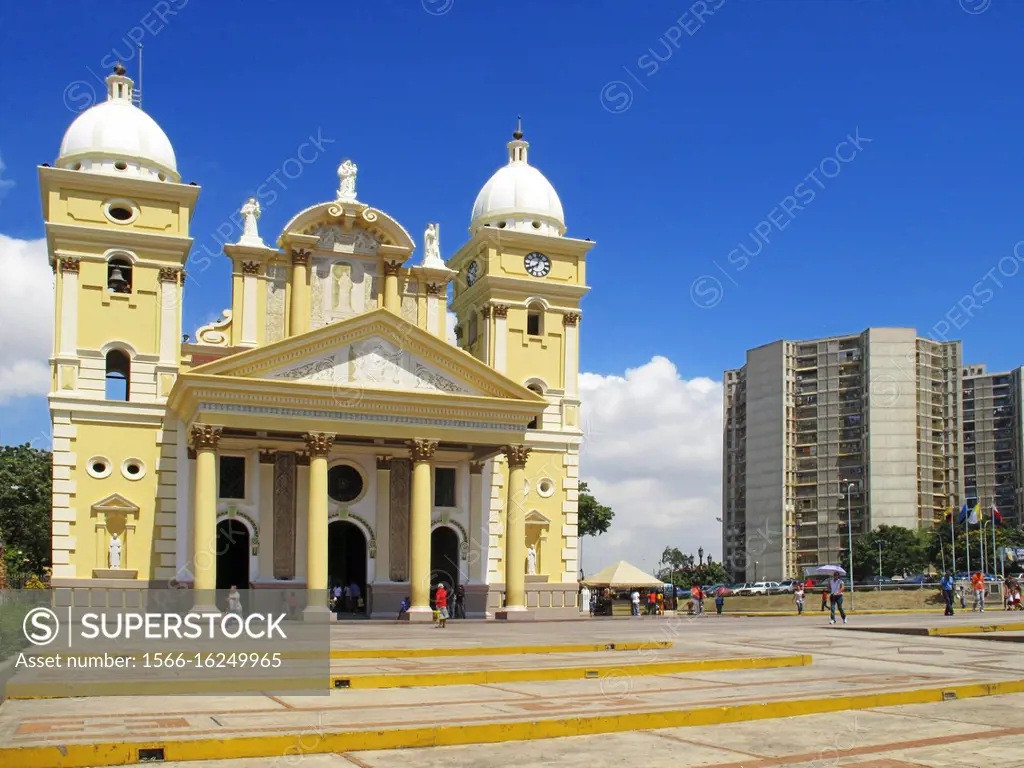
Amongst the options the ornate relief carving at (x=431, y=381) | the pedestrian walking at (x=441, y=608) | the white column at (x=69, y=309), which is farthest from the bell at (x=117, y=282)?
the pedestrian walking at (x=441, y=608)

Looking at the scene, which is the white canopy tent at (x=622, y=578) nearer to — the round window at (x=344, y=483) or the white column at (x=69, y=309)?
the round window at (x=344, y=483)

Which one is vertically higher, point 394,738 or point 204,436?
point 204,436

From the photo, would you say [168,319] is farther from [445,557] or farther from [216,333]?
[445,557]

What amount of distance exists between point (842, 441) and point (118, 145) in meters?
103

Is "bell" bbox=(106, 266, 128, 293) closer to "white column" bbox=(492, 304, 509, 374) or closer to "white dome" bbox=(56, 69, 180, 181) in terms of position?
"white dome" bbox=(56, 69, 180, 181)

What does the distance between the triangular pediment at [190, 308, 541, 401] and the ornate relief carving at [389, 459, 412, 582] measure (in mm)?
4281

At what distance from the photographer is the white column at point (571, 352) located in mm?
49906

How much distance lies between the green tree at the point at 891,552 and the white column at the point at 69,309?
95612mm

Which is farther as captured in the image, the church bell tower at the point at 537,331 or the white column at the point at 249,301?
the church bell tower at the point at 537,331

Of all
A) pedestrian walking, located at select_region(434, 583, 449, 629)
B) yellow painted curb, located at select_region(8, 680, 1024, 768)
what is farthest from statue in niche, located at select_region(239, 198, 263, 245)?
yellow painted curb, located at select_region(8, 680, 1024, 768)

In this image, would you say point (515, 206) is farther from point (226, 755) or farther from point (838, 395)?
point (838, 395)

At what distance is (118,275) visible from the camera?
43.3 metres

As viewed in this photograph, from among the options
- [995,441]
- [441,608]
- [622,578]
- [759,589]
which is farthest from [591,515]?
[995,441]

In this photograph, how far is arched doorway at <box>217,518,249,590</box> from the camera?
141ft
